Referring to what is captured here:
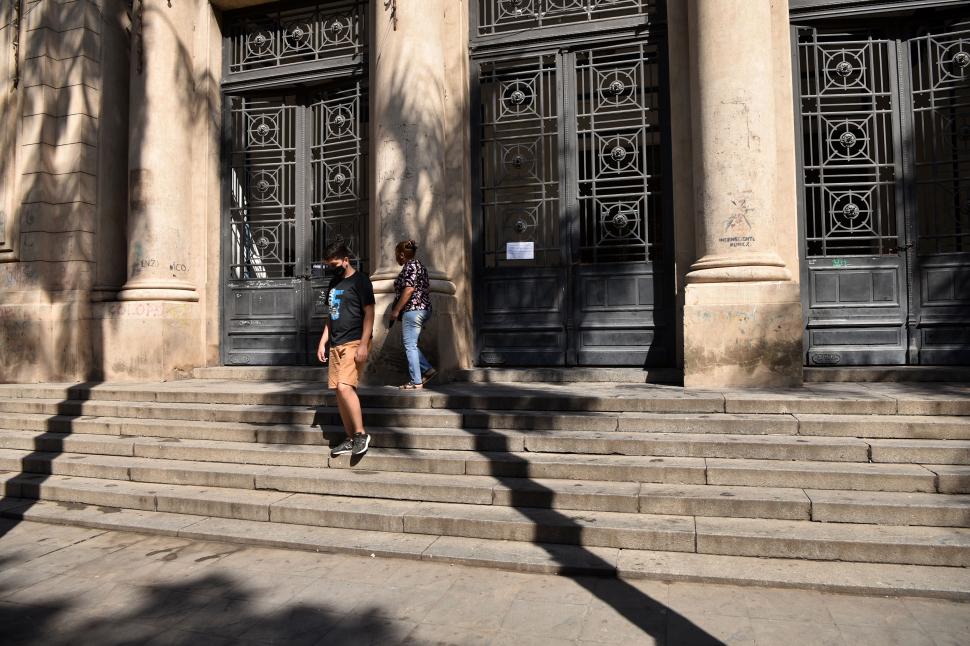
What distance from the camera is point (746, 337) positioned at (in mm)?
6750

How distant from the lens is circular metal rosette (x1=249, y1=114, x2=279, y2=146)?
32.9ft

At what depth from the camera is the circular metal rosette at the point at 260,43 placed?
10.1 meters

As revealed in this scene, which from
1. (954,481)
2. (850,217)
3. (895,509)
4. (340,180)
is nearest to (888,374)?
(850,217)

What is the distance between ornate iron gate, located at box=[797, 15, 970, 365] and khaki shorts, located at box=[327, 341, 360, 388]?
17.4ft

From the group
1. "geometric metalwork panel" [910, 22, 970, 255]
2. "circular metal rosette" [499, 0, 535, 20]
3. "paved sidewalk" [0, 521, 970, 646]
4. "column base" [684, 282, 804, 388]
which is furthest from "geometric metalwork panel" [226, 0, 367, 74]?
"paved sidewalk" [0, 521, 970, 646]

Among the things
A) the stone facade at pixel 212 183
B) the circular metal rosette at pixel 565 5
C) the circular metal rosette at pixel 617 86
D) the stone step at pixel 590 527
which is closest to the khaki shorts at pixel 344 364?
the stone step at pixel 590 527

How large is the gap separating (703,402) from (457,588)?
120 inches

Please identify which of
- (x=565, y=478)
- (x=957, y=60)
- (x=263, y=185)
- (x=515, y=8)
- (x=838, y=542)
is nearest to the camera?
(x=838, y=542)

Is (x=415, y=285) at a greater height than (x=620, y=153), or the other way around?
(x=620, y=153)

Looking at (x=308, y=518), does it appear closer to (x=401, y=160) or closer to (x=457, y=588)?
(x=457, y=588)

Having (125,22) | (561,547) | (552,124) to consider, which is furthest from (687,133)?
(125,22)

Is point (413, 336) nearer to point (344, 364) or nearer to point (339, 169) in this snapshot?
point (344, 364)

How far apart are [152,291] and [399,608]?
7216mm

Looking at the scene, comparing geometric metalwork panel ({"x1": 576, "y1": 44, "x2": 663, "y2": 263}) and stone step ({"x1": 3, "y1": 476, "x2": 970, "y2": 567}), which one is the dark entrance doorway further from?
stone step ({"x1": 3, "y1": 476, "x2": 970, "y2": 567})
